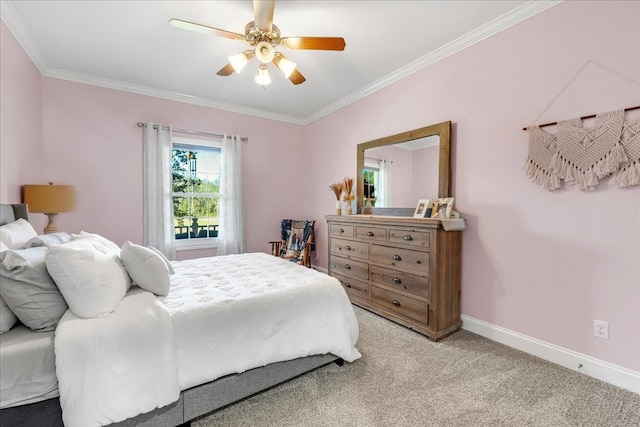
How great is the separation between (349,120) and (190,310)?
3343 millimetres

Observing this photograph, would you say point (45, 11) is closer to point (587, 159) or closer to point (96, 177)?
point (96, 177)

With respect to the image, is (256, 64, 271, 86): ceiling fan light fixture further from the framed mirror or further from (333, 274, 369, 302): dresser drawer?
(333, 274, 369, 302): dresser drawer

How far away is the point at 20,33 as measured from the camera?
2.41 m

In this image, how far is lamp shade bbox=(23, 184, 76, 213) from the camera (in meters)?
2.50

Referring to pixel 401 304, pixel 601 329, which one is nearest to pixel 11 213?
pixel 401 304

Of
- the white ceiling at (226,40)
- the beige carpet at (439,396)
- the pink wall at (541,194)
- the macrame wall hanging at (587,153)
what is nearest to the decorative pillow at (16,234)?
the beige carpet at (439,396)

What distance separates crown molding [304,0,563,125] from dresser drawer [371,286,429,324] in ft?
8.00

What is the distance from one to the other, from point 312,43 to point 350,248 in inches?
84.6

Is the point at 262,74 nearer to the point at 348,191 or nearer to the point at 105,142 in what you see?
the point at 348,191

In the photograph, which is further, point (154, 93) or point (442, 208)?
point (154, 93)

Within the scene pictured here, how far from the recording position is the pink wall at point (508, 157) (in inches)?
72.0

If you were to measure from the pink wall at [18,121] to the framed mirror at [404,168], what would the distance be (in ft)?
11.4

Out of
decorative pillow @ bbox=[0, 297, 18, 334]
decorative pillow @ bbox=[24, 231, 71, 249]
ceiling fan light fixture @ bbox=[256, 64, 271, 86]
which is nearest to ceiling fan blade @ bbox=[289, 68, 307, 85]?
ceiling fan light fixture @ bbox=[256, 64, 271, 86]

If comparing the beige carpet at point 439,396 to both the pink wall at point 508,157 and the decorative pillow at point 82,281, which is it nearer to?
the pink wall at point 508,157
